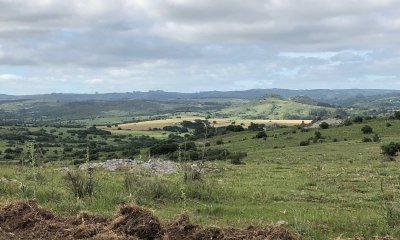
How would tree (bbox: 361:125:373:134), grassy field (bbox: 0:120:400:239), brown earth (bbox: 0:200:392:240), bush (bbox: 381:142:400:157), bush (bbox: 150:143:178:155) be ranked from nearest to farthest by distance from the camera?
brown earth (bbox: 0:200:392:240) → grassy field (bbox: 0:120:400:239) → bush (bbox: 381:142:400:157) → tree (bbox: 361:125:373:134) → bush (bbox: 150:143:178:155)

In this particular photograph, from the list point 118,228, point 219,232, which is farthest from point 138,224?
point 219,232

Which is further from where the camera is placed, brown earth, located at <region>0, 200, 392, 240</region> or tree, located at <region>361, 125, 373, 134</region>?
tree, located at <region>361, 125, 373, 134</region>

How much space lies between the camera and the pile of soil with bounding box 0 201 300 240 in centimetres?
983

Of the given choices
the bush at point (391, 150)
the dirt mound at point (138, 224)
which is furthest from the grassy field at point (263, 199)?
the bush at point (391, 150)

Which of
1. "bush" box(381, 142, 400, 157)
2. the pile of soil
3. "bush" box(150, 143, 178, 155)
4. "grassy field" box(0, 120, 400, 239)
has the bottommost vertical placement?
"bush" box(150, 143, 178, 155)

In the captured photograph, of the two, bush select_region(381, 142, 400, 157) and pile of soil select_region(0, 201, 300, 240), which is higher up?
pile of soil select_region(0, 201, 300, 240)

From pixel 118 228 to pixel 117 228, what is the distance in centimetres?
6

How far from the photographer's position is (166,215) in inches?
540

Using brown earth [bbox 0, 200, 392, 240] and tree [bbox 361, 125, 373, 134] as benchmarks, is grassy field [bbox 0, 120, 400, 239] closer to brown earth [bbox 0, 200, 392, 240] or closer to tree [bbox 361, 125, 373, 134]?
brown earth [bbox 0, 200, 392, 240]

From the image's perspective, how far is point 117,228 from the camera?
33.9 feet

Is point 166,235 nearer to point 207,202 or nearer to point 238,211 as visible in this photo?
point 238,211

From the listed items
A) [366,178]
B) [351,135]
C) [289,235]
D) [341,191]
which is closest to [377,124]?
[351,135]

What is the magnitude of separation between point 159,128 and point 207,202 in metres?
159

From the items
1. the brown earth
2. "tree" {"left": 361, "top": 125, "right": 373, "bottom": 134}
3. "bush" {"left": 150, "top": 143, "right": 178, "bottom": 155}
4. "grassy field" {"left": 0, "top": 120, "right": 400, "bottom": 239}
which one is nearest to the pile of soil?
the brown earth
